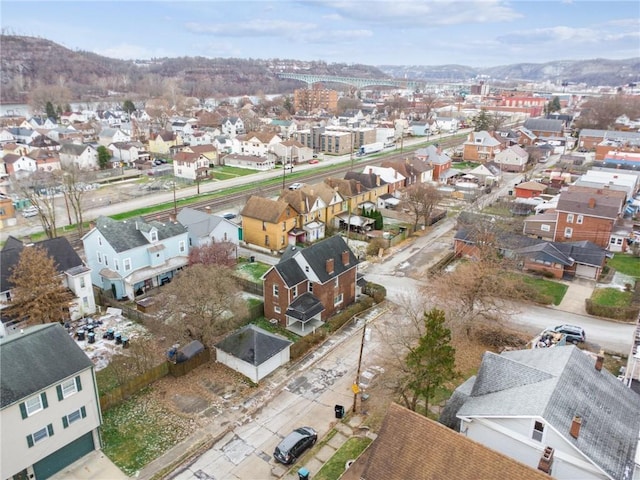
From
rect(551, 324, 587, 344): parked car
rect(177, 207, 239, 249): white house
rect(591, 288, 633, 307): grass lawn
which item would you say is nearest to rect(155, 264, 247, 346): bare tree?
rect(177, 207, 239, 249): white house

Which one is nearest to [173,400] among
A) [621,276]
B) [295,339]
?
[295,339]

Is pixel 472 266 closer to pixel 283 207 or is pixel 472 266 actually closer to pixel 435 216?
pixel 283 207

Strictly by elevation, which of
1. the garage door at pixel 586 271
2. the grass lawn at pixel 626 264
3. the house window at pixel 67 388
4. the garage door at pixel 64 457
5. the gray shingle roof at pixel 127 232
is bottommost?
the garage door at pixel 64 457

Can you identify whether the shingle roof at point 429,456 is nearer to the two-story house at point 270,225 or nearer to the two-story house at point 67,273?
the two-story house at point 67,273

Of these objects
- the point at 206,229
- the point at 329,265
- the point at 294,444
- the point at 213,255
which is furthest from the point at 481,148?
the point at 294,444

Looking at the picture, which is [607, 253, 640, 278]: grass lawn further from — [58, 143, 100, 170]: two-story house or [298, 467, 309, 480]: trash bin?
[58, 143, 100, 170]: two-story house

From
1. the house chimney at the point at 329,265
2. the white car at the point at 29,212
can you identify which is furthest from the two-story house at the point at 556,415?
the white car at the point at 29,212
